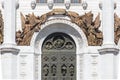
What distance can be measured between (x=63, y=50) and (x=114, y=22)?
2.27 m

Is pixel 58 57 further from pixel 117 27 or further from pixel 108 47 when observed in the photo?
pixel 117 27

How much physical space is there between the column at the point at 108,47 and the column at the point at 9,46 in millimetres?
3267

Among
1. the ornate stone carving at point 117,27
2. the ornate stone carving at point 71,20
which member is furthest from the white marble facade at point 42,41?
the ornate stone carving at point 117,27

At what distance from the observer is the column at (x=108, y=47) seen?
20.7 meters

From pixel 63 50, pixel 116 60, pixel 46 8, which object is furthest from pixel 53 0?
pixel 116 60

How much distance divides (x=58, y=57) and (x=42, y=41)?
0.89 m

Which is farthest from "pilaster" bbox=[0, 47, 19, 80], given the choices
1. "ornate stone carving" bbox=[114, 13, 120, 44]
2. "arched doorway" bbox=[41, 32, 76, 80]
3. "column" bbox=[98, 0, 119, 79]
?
"ornate stone carving" bbox=[114, 13, 120, 44]

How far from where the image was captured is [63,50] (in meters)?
21.7

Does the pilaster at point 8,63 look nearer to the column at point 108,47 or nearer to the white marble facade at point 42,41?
the white marble facade at point 42,41

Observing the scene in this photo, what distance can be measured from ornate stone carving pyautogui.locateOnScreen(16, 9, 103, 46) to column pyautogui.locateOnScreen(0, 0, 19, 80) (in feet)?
1.34

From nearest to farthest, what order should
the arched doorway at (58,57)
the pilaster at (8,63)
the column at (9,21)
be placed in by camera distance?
the pilaster at (8,63) → the column at (9,21) → the arched doorway at (58,57)

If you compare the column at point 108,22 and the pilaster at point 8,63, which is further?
the column at point 108,22

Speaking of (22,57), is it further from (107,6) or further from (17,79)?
(107,6)

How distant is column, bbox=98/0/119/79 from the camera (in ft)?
67.8
